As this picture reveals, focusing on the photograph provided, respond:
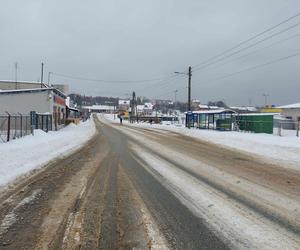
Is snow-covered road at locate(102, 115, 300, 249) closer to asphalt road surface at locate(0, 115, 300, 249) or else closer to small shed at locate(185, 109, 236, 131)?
asphalt road surface at locate(0, 115, 300, 249)

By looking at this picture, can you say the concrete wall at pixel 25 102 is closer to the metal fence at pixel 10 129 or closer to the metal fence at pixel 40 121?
the metal fence at pixel 40 121

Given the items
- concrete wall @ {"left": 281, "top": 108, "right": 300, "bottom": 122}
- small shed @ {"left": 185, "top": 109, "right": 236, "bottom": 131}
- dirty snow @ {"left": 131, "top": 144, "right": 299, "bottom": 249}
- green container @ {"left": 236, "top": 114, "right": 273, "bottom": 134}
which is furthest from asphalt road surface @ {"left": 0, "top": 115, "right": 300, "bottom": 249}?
concrete wall @ {"left": 281, "top": 108, "right": 300, "bottom": 122}

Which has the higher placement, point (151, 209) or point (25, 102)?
point (25, 102)

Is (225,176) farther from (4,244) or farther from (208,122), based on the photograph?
(208,122)

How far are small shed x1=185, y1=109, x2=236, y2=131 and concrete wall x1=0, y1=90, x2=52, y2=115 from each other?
2141cm

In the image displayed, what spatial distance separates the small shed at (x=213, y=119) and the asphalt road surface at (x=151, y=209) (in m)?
36.8

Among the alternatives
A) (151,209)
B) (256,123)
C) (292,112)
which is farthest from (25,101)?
(292,112)

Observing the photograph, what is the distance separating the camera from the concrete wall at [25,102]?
140 feet

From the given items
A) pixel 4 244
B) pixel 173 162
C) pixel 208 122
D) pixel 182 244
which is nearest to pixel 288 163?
pixel 173 162

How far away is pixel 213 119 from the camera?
53000 mm

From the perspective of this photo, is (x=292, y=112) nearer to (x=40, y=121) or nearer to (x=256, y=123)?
(x=256, y=123)

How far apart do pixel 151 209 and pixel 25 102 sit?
38.5 m

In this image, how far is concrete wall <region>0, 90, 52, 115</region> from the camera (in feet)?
140

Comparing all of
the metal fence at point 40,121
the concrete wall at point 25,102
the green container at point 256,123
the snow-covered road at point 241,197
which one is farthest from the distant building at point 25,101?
the snow-covered road at point 241,197
